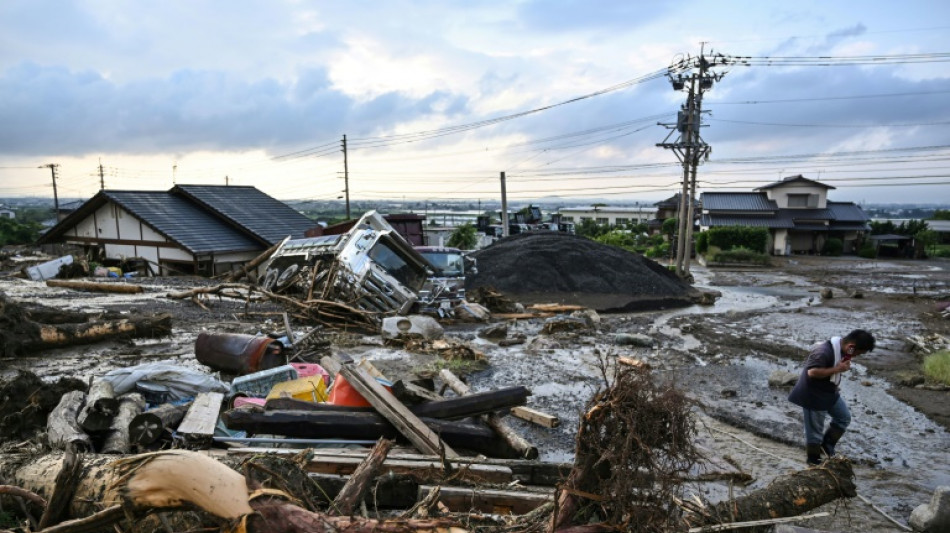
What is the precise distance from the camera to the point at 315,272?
14430mm

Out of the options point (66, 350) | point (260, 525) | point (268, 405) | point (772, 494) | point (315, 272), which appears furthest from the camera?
point (315, 272)

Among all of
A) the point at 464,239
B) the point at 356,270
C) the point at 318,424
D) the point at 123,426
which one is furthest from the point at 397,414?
the point at 464,239

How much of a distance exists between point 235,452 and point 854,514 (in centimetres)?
557

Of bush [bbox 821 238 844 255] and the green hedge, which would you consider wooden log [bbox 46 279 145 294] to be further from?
bush [bbox 821 238 844 255]

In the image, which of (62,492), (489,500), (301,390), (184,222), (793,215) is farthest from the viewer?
(793,215)

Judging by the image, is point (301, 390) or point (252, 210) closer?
point (301, 390)

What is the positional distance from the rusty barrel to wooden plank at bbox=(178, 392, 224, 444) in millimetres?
1614

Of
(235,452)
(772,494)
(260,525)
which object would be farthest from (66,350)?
(772,494)

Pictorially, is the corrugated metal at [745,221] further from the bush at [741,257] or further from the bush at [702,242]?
the bush at [741,257]

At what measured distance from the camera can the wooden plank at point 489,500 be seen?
3891 mm

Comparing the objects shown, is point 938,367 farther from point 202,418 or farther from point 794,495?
point 202,418

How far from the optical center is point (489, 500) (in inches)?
156

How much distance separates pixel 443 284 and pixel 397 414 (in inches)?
409

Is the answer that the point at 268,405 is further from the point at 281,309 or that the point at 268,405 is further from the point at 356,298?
the point at 281,309
